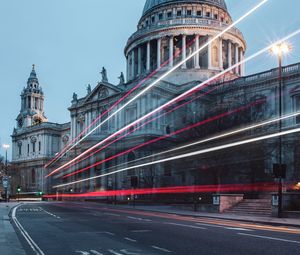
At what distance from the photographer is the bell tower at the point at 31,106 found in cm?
13388

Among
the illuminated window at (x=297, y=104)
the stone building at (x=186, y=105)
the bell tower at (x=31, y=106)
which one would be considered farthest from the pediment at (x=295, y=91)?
the bell tower at (x=31, y=106)

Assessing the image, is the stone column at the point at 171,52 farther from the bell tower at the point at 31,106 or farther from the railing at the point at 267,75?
the bell tower at the point at 31,106

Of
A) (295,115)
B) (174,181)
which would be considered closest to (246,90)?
(295,115)

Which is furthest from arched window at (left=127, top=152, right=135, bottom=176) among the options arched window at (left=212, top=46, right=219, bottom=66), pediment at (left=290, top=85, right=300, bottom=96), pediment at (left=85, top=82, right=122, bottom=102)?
arched window at (left=212, top=46, right=219, bottom=66)

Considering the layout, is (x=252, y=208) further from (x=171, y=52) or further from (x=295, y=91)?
(x=171, y=52)

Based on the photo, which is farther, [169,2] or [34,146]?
[34,146]

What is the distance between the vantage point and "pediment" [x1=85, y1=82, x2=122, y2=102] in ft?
260

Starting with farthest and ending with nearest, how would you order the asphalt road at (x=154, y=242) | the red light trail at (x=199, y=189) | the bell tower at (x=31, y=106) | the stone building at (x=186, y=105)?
1. the bell tower at (x=31, y=106)
2. the red light trail at (x=199, y=189)
3. the stone building at (x=186, y=105)
4. the asphalt road at (x=154, y=242)

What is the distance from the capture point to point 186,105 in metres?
71.4

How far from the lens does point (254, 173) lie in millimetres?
47688

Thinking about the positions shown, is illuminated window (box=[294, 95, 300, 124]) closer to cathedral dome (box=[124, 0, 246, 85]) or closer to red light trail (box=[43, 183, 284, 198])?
red light trail (box=[43, 183, 284, 198])

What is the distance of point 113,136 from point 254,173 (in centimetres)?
3189

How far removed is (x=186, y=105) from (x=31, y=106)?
76728 mm

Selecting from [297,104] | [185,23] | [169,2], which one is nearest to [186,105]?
[297,104]
